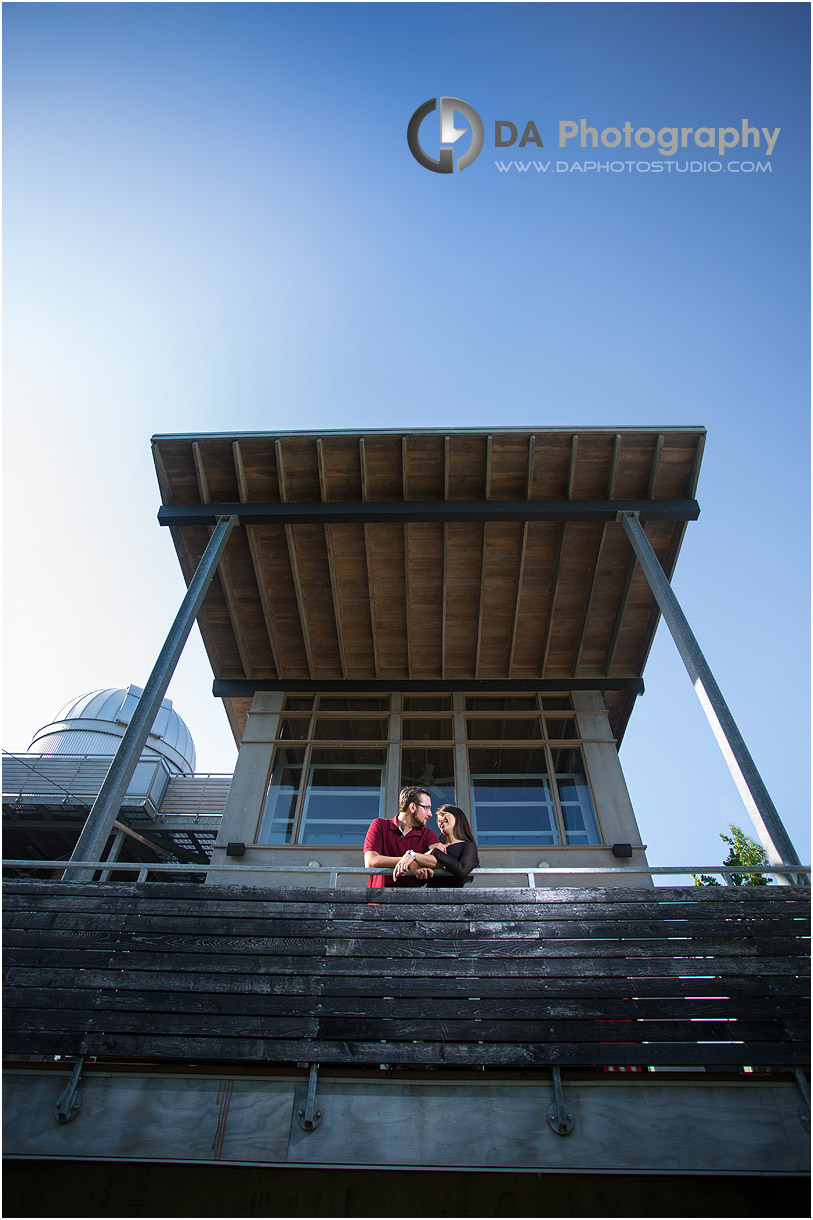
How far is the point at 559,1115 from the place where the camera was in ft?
12.8

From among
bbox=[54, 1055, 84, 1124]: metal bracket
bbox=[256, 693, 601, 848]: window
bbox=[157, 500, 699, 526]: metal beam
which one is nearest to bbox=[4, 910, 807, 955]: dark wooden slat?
bbox=[54, 1055, 84, 1124]: metal bracket

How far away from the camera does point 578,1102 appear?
13.1 feet

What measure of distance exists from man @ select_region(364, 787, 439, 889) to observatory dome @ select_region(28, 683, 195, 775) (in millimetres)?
19230

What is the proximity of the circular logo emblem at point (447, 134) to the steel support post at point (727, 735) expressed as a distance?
5.98 meters

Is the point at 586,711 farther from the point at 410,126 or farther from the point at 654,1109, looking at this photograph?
the point at 410,126

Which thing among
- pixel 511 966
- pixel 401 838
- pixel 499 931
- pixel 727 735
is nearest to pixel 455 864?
pixel 499 931

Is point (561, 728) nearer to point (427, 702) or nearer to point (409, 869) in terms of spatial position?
point (427, 702)

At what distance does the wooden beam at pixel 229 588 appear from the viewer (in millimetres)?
9883

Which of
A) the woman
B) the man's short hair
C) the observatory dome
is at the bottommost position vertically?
the woman

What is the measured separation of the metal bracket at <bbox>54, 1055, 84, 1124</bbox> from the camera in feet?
13.1

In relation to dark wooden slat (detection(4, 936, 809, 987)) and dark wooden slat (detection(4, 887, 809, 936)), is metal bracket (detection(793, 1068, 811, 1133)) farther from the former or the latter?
dark wooden slat (detection(4, 887, 809, 936))

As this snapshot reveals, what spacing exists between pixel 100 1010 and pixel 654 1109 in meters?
3.69

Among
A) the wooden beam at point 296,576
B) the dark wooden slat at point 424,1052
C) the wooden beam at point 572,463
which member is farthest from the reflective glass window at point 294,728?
the dark wooden slat at point 424,1052

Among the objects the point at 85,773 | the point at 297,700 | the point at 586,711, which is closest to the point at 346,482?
the point at 297,700
